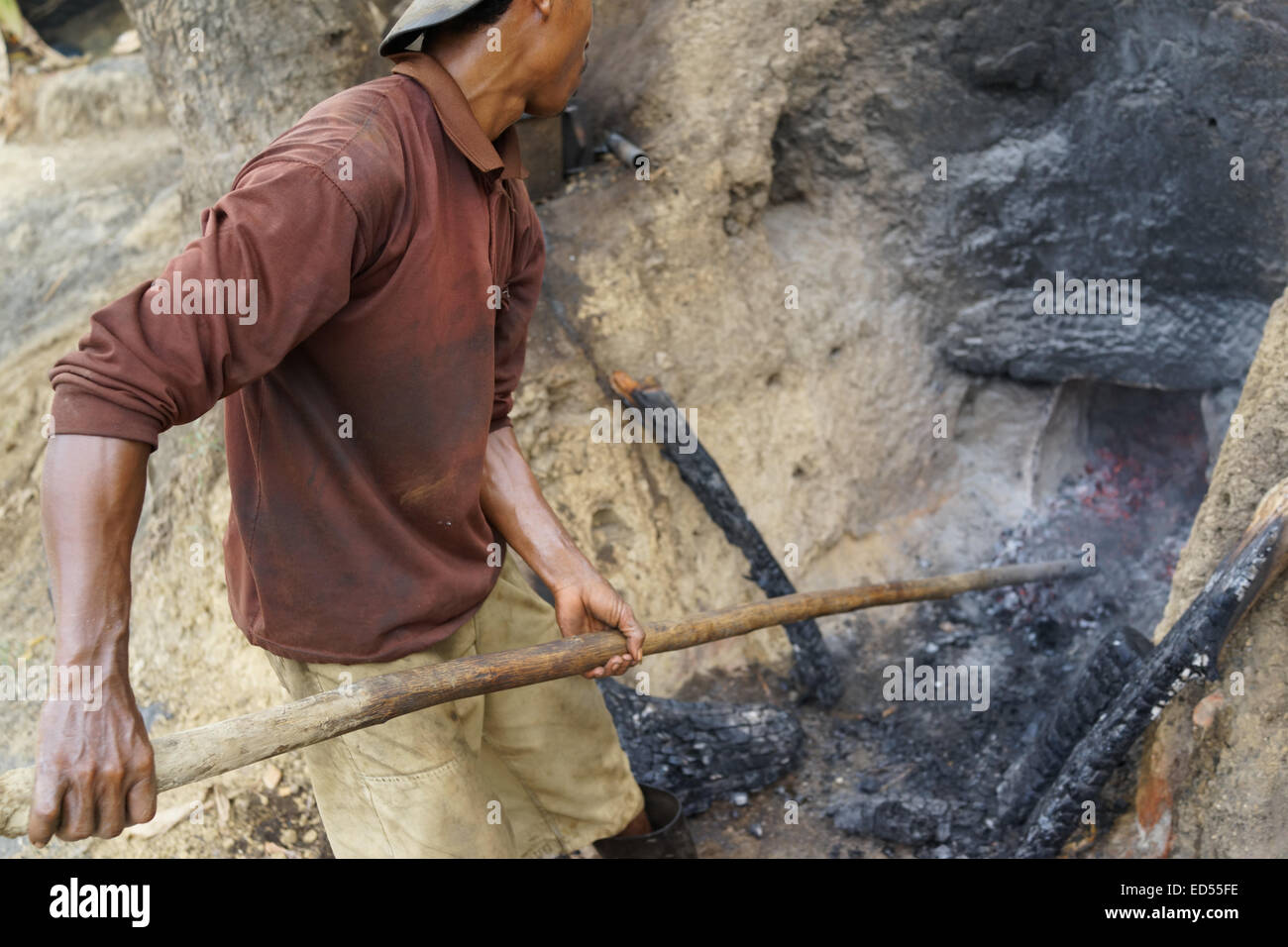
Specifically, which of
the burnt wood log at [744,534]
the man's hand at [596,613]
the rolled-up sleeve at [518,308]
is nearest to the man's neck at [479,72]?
the rolled-up sleeve at [518,308]

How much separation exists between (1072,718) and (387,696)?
2.27 meters

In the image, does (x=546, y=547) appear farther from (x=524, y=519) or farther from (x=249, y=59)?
(x=249, y=59)

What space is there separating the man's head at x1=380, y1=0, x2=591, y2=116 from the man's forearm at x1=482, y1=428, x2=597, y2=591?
0.89 metres

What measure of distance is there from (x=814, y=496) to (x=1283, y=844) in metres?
2.49

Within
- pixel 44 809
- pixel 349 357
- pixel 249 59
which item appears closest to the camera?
pixel 44 809

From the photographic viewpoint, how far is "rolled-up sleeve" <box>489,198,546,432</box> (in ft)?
8.58

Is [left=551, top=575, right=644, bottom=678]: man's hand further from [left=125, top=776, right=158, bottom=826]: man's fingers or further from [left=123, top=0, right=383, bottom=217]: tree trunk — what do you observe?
[left=123, top=0, right=383, bottom=217]: tree trunk

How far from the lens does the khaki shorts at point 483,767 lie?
2.47 metres

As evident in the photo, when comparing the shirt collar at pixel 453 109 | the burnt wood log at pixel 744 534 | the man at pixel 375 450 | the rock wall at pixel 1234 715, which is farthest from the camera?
the burnt wood log at pixel 744 534

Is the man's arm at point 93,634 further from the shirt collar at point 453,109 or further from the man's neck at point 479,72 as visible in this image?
the man's neck at point 479,72

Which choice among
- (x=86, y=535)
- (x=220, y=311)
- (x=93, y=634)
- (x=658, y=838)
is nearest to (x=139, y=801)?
(x=93, y=634)

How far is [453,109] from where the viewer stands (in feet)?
7.28

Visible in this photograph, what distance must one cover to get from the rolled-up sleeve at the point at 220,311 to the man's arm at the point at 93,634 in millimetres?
62

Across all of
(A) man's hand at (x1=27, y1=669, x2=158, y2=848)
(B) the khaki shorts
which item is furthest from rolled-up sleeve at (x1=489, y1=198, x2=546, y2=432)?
(A) man's hand at (x1=27, y1=669, x2=158, y2=848)
